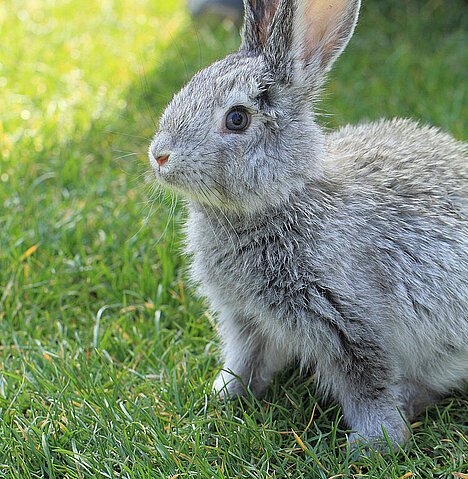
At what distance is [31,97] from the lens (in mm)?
5543

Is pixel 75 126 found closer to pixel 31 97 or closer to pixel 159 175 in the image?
pixel 31 97

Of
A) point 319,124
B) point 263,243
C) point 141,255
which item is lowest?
point 141,255

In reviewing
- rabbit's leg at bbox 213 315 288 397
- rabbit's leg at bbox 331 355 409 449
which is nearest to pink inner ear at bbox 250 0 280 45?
rabbit's leg at bbox 213 315 288 397

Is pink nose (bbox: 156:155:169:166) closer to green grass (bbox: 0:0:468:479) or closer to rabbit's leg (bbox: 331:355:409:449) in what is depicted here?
green grass (bbox: 0:0:468:479)

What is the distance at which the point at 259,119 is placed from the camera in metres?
2.87

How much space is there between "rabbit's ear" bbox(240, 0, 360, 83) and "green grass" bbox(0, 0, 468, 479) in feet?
2.29

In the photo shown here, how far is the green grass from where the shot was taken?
284cm

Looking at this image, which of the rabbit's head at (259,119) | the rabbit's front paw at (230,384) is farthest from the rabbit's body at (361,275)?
the rabbit's front paw at (230,384)

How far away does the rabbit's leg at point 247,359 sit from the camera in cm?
329

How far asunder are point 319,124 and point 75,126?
257 cm

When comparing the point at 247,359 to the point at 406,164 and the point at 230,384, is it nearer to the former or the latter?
the point at 230,384

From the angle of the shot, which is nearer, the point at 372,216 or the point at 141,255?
the point at 372,216

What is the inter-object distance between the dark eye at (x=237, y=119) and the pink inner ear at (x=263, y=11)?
41 cm

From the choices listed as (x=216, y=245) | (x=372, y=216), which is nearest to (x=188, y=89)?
(x=216, y=245)
